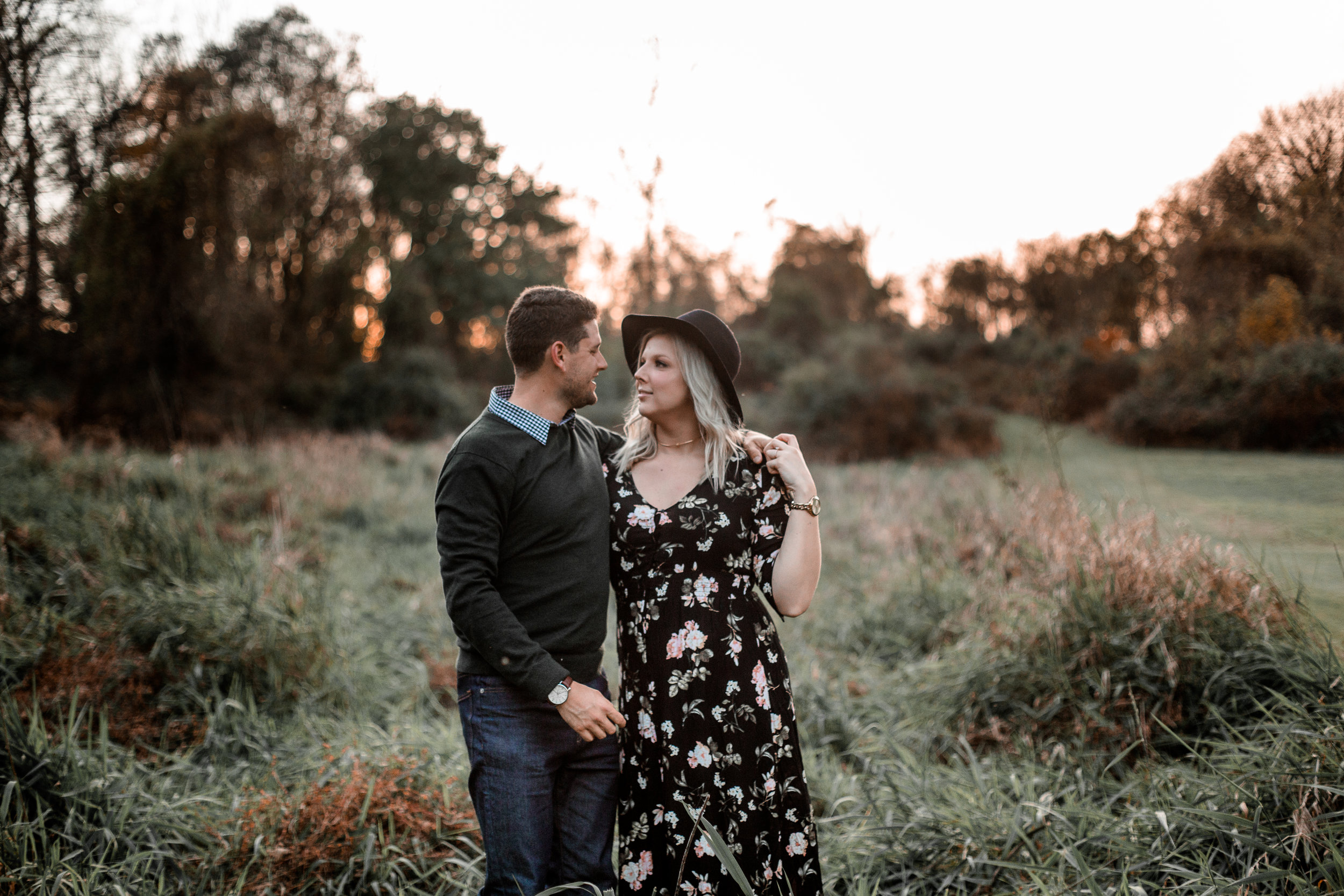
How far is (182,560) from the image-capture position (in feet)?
13.6

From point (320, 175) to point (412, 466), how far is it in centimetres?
992

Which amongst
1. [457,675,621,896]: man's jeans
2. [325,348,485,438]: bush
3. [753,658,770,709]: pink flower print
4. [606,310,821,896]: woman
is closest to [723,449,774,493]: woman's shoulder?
[606,310,821,896]: woman

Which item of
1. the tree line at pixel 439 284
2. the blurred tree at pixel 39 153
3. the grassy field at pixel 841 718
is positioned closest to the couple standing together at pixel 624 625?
the grassy field at pixel 841 718

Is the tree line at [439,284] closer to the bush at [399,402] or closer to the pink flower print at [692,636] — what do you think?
the bush at [399,402]

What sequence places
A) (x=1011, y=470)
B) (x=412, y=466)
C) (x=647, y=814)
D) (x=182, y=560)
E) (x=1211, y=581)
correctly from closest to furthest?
1. (x=647, y=814)
2. (x=1211, y=581)
3. (x=182, y=560)
4. (x=1011, y=470)
5. (x=412, y=466)

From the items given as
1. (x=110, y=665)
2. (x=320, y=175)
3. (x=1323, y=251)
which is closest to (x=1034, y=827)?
(x=1323, y=251)

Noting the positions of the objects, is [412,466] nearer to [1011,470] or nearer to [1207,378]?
[1011,470]

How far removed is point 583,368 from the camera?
2020 mm

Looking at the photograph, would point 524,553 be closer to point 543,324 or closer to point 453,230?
point 543,324

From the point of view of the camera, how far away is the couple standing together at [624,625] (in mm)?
1807

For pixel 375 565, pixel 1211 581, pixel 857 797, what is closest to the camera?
pixel 857 797

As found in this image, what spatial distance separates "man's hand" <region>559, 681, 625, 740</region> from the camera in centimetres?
175

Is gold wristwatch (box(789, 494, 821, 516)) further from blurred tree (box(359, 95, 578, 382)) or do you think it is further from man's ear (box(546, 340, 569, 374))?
blurred tree (box(359, 95, 578, 382))

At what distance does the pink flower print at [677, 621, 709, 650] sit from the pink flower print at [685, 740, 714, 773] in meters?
0.25
